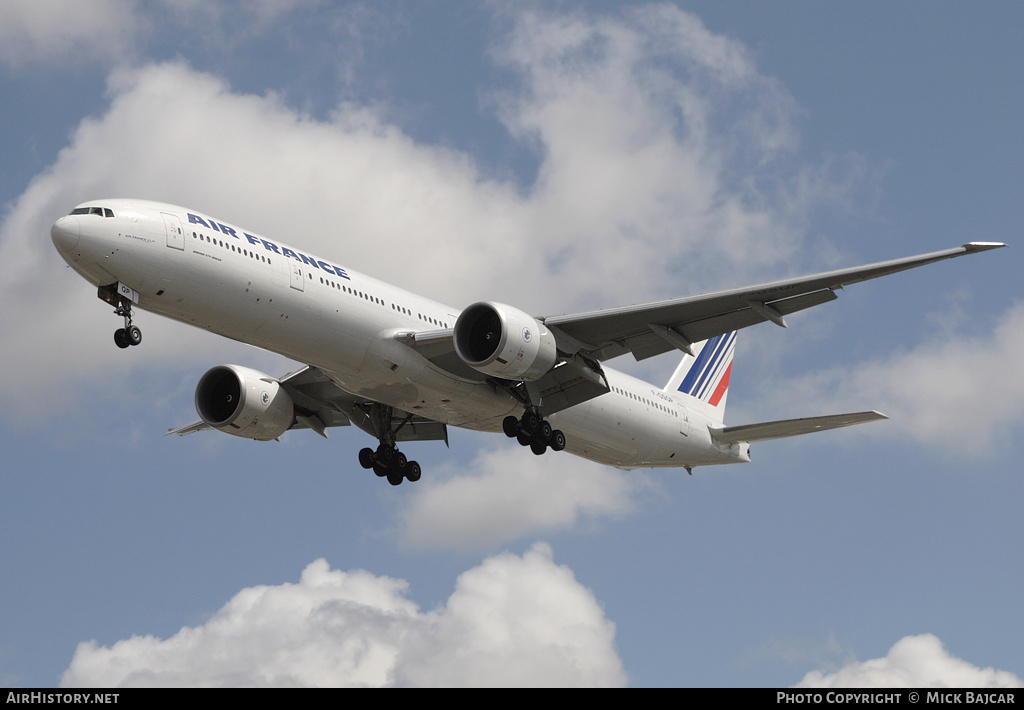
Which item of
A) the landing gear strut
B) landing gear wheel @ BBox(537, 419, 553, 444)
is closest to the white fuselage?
landing gear wheel @ BBox(537, 419, 553, 444)

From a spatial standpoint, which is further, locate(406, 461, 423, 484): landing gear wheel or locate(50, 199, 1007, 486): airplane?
locate(406, 461, 423, 484): landing gear wheel

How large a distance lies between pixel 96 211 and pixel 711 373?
23.7 meters

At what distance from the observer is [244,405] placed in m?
32.3

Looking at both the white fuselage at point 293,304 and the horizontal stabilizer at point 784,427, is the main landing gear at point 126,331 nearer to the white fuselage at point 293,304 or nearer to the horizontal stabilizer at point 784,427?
the white fuselage at point 293,304

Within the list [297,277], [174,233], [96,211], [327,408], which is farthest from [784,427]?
[96,211]

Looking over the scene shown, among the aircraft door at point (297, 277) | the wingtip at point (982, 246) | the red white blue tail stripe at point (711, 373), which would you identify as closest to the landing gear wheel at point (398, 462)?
the aircraft door at point (297, 277)

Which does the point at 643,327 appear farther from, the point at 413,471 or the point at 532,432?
the point at 413,471

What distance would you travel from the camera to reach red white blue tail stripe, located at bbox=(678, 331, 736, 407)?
38781 millimetres

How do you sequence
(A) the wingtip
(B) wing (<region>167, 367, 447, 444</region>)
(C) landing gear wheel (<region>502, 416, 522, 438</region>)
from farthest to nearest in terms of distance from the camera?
(B) wing (<region>167, 367, 447, 444</region>) → (C) landing gear wheel (<region>502, 416, 522, 438</region>) → (A) the wingtip

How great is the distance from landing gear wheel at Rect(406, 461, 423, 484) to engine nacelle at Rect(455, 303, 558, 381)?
23.5 feet

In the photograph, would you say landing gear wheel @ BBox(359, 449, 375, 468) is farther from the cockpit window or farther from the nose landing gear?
the cockpit window

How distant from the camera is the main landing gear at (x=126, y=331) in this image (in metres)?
23.8

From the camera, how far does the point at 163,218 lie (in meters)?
24.1
